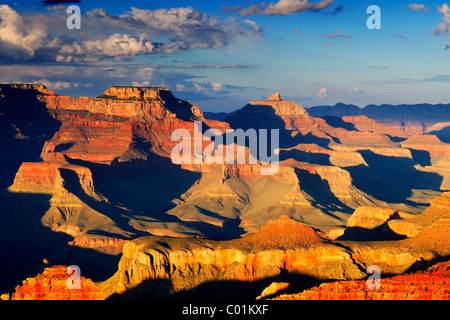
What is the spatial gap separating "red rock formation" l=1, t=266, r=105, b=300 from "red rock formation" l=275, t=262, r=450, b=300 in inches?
1068

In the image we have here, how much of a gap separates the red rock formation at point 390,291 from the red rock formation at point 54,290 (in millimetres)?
27134

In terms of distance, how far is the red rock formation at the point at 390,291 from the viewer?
6850cm

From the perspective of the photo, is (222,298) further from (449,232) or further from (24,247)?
(24,247)

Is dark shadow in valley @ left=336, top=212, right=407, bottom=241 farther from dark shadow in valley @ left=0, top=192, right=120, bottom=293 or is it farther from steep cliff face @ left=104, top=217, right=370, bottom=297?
dark shadow in valley @ left=0, top=192, right=120, bottom=293

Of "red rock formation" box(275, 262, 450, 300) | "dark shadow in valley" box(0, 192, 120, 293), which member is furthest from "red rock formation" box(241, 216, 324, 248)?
"dark shadow in valley" box(0, 192, 120, 293)

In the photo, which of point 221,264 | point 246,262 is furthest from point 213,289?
point 246,262

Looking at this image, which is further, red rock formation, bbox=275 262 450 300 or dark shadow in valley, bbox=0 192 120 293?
dark shadow in valley, bbox=0 192 120 293

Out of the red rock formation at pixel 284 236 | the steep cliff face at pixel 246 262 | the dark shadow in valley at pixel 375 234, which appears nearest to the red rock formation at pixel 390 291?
the steep cliff face at pixel 246 262

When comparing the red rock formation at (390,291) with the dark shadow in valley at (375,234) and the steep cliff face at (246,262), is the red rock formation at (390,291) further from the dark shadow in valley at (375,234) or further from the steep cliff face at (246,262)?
the dark shadow in valley at (375,234)

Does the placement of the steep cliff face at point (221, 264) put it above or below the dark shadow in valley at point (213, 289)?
above

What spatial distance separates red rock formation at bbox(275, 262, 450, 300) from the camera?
68500mm

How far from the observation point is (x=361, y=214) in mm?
137750

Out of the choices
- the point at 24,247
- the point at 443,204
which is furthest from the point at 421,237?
the point at 24,247
